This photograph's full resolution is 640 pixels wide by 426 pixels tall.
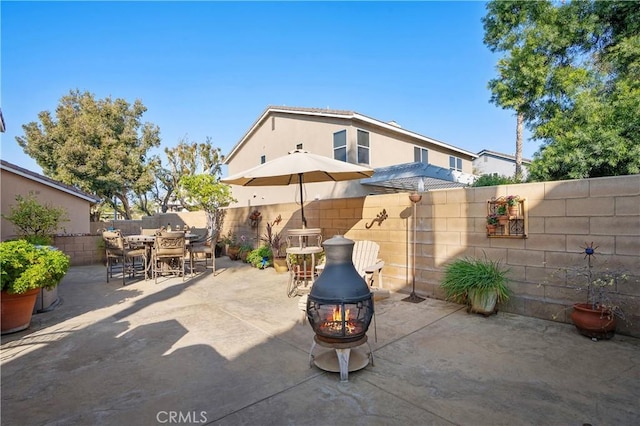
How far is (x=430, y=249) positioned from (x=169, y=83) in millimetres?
10389

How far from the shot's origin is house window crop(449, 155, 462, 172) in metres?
16.9

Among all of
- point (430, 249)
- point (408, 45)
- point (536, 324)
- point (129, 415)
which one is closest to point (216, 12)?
point (408, 45)

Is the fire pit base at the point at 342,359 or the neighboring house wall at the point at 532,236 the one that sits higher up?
the neighboring house wall at the point at 532,236

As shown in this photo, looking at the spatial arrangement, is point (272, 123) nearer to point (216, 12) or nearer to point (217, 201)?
point (217, 201)

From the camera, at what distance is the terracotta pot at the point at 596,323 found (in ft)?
10.3

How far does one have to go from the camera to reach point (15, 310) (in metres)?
3.58

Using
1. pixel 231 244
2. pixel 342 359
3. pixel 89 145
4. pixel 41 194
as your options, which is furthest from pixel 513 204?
pixel 89 145

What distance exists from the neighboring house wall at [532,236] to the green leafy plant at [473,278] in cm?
13

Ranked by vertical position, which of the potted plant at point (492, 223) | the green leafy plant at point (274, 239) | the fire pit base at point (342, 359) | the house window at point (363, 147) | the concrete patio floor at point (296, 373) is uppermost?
the house window at point (363, 147)

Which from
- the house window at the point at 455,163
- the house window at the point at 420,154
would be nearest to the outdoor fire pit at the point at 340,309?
the house window at the point at 420,154

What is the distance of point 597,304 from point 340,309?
288cm

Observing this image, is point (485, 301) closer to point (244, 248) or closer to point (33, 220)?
point (244, 248)

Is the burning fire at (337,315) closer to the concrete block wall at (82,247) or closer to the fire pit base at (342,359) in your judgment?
the fire pit base at (342,359)

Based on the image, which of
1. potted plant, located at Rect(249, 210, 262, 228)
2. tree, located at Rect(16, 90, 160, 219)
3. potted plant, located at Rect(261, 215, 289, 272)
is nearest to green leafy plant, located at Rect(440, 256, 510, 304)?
potted plant, located at Rect(261, 215, 289, 272)
